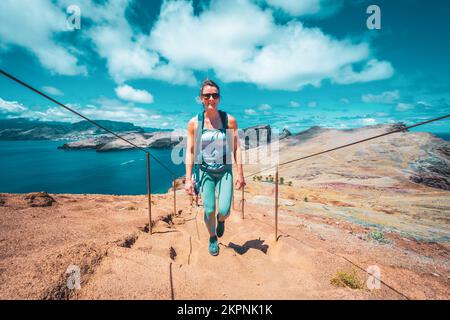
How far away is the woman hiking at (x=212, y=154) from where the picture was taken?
409 centimetres

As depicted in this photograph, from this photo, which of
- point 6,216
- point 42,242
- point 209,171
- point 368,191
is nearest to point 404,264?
point 209,171

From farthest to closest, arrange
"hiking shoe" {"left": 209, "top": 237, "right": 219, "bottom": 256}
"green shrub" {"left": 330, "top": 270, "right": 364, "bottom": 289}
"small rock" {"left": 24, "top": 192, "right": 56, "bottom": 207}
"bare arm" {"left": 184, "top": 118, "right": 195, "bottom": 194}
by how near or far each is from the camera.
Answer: "small rock" {"left": 24, "top": 192, "right": 56, "bottom": 207}, "hiking shoe" {"left": 209, "top": 237, "right": 219, "bottom": 256}, "bare arm" {"left": 184, "top": 118, "right": 195, "bottom": 194}, "green shrub" {"left": 330, "top": 270, "right": 364, "bottom": 289}

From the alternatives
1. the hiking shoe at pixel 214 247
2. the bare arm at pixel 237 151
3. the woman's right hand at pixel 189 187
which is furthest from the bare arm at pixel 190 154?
the hiking shoe at pixel 214 247

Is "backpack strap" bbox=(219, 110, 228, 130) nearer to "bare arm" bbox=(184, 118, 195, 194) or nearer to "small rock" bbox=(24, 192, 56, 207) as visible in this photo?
"bare arm" bbox=(184, 118, 195, 194)

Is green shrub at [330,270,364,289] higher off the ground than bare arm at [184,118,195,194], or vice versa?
bare arm at [184,118,195,194]

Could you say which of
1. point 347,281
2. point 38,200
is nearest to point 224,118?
point 347,281

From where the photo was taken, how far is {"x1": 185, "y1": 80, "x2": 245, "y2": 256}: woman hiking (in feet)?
13.4

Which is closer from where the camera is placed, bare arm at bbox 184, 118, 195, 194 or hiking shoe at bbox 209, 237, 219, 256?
bare arm at bbox 184, 118, 195, 194

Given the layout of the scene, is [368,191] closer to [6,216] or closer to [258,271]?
[258,271]

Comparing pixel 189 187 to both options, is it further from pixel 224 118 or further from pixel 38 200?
pixel 38 200

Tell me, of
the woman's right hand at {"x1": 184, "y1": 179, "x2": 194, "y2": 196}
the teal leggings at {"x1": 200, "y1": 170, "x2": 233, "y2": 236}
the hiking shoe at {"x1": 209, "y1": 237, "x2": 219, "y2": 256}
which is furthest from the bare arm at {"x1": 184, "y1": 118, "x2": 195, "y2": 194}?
the hiking shoe at {"x1": 209, "y1": 237, "x2": 219, "y2": 256}

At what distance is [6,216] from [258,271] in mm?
6183
